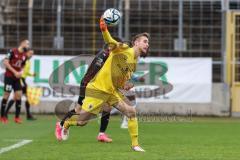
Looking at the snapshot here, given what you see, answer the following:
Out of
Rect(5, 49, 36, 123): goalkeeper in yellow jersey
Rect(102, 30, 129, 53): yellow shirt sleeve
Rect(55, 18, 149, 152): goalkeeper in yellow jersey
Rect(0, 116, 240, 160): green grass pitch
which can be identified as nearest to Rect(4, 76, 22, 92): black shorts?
Rect(5, 49, 36, 123): goalkeeper in yellow jersey

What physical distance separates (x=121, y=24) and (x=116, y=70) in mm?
13463

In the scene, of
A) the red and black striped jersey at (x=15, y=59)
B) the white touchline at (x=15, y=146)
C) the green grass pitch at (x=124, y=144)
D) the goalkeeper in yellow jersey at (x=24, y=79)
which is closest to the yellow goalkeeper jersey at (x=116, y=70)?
the green grass pitch at (x=124, y=144)

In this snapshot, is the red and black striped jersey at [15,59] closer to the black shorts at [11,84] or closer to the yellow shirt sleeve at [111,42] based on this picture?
the black shorts at [11,84]

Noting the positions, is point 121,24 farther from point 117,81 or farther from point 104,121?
point 117,81

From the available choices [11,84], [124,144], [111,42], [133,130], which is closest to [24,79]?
[11,84]

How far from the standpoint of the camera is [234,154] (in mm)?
9688

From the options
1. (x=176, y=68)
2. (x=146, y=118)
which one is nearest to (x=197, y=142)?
(x=146, y=118)

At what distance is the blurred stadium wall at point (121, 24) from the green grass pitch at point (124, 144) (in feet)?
26.6

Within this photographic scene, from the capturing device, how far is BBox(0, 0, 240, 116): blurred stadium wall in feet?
78.3

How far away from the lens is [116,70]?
10.4 meters

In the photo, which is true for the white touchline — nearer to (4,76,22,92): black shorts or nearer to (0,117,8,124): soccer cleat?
(0,117,8,124): soccer cleat

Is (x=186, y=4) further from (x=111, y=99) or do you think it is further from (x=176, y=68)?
(x=111, y=99)

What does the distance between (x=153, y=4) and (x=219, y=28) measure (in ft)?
8.68

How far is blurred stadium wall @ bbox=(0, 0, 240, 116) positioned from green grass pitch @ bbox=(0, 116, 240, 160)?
8.10 meters
